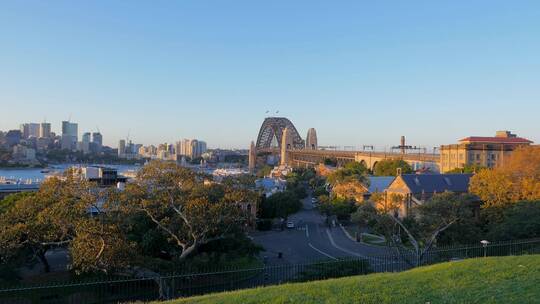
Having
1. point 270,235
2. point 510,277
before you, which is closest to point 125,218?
point 510,277

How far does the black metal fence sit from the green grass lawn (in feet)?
19.6

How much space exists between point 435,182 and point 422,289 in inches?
1491

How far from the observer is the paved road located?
3181 cm

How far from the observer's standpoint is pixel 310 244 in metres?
37.4

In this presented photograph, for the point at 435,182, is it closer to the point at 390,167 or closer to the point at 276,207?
the point at 276,207

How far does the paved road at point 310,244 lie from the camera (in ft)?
104

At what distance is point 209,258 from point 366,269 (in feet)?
26.3

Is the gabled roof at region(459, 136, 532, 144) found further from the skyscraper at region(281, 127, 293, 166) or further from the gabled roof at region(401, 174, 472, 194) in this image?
the skyscraper at region(281, 127, 293, 166)

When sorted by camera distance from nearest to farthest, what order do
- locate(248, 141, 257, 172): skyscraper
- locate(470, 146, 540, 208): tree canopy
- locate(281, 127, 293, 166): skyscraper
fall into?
locate(470, 146, 540, 208): tree canopy < locate(248, 141, 257, 172): skyscraper < locate(281, 127, 293, 166): skyscraper

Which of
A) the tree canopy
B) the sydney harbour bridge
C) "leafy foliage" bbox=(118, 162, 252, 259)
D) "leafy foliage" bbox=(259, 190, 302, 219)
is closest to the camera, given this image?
"leafy foliage" bbox=(118, 162, 252, 259)

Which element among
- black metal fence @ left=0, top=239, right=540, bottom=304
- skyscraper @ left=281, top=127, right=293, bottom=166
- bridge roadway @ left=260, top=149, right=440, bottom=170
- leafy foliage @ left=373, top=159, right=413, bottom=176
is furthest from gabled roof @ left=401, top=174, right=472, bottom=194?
skyscraper @ left=281, top=127, right=293, bottom=166

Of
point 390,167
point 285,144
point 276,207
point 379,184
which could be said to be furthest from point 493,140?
point 285,144

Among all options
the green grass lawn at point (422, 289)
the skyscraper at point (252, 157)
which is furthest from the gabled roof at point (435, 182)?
the skyscraper at point (252, 157)

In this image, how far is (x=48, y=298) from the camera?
60.4 feet
